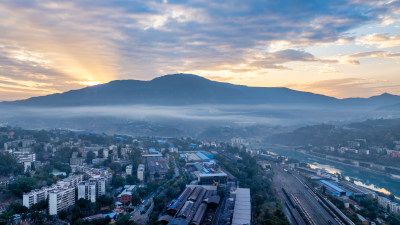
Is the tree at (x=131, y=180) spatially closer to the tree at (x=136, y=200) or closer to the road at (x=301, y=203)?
the tree at (x=136, y=200)

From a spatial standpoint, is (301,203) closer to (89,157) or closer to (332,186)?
(332,186)

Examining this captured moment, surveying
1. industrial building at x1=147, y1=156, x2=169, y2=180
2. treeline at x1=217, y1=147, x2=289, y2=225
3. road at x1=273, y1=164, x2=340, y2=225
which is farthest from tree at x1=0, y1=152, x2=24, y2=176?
road at x1=273, y1=164, x2=340, y2=225

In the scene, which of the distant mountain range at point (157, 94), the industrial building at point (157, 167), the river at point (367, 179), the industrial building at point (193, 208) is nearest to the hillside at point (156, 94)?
the distant mountain range at point (157, 94)

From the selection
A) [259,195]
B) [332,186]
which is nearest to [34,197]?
[259,195]

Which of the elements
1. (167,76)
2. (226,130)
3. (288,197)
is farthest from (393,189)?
(167,76)

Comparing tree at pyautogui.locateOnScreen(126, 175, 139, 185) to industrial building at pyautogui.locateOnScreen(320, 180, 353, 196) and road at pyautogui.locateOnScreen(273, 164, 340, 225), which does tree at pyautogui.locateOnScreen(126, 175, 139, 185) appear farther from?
industrial building at pyautogui.locateOnScreen(320, 180, 353, 196)
